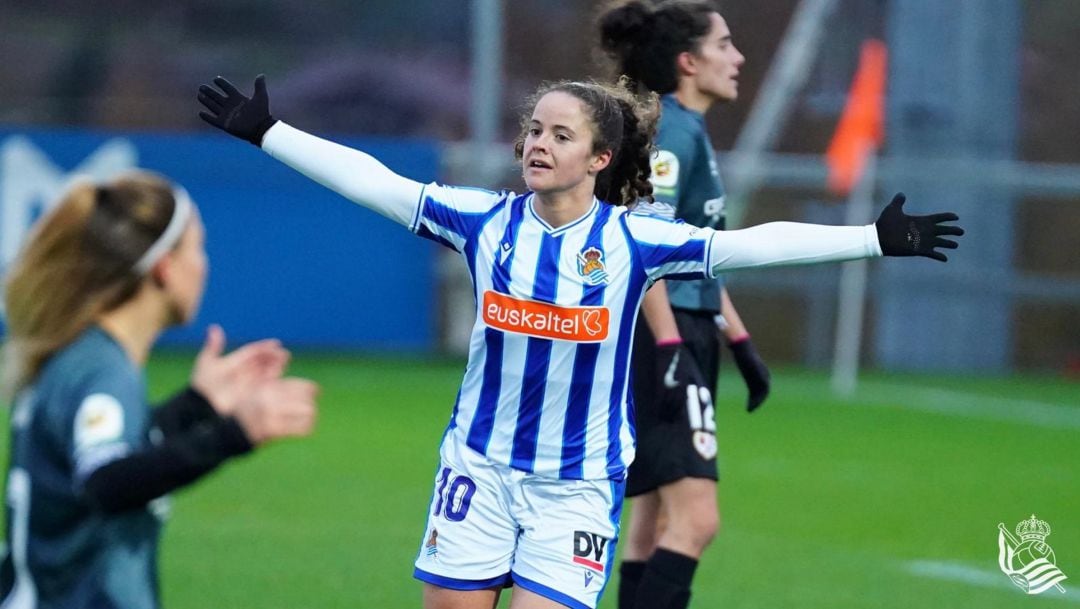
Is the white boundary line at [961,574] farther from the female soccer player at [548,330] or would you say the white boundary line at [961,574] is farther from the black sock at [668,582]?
the female soccer player at [548,330]

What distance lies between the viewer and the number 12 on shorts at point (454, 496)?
5.13 m

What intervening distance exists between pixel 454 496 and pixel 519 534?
0.20 meters

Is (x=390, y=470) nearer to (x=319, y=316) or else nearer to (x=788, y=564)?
(x=788, y=564)

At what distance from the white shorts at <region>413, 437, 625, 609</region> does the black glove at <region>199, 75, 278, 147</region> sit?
106 cm

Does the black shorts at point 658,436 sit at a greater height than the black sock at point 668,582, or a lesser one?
greater

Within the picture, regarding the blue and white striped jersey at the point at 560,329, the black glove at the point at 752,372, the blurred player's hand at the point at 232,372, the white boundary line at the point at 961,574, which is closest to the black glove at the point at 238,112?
the blue and white striped jersey at the point at 560,329

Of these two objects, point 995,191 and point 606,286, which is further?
point 995,191

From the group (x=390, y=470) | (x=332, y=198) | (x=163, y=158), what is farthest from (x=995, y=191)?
(x=390, y=470)

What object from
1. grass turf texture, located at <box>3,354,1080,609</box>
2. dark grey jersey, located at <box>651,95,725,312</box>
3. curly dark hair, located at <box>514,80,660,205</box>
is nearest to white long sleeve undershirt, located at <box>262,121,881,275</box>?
curly dark hair, located at <box>514,80,660,205</box>

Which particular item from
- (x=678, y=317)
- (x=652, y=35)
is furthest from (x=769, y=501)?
(x=652, y=35)

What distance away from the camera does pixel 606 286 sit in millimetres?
5117

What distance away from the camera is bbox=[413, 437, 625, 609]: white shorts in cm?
506

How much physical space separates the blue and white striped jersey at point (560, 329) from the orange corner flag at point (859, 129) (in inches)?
445

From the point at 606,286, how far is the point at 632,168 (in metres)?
0.54
